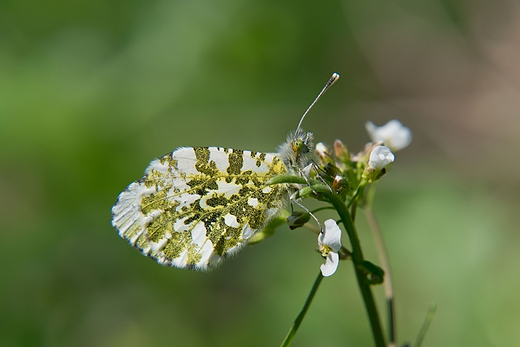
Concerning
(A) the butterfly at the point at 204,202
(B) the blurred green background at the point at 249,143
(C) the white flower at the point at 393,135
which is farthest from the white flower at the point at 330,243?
(B) the blurred green background at the point at 249,143

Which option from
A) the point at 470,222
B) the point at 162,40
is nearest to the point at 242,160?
the point at 470,222

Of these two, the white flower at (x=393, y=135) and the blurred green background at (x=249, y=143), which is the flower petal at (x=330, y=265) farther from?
the blurred green background at (x=249, y=143)

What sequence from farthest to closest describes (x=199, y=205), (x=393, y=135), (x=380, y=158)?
(x=393, y=135) → (x=199, y=205) → (x=380, y=158)

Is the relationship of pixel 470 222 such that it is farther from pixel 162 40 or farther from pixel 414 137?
pixel 162 40

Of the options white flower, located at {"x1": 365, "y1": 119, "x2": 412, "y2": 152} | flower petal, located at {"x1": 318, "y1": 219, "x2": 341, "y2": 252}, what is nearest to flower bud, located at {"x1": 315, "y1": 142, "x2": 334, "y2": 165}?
flower petal, located at {"x1": 318, "y1": 219, "x2": 341, "y2": 252}

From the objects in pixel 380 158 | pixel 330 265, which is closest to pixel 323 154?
pixel 380 158

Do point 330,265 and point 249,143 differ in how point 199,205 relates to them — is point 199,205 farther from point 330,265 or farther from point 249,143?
point 249,143
